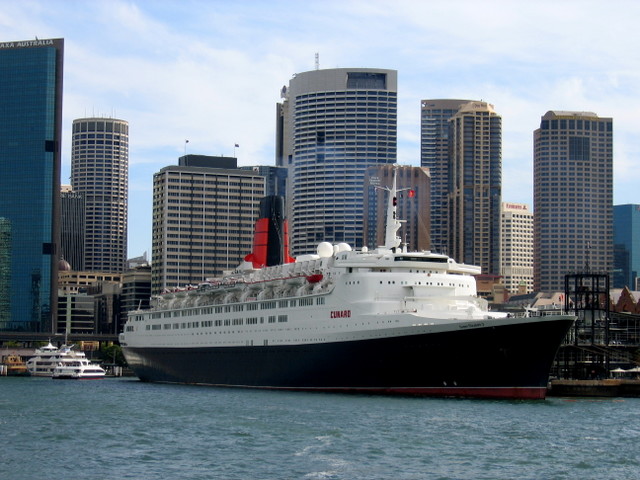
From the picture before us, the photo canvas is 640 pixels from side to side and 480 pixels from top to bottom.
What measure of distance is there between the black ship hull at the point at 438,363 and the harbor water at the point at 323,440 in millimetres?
1656

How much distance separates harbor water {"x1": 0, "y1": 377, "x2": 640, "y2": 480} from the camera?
3875 cm

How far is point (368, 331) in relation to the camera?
6775cm

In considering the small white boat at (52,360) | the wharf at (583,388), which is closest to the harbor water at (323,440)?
the wharf at (583,388)

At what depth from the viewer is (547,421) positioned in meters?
52.8

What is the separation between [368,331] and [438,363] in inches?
216

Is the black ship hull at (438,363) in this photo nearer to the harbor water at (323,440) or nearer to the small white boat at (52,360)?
the harbor water at (323,440)

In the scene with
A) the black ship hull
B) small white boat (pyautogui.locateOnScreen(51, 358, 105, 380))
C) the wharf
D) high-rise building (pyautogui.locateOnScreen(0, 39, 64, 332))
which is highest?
high-rise building (pyautogui.locateOnScreen(0, 39, 64, 332))

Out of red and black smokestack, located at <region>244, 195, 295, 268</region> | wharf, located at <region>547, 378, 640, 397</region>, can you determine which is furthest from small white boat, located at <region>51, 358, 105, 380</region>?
wharf, located at <region>547, 378, 640, 397</region>

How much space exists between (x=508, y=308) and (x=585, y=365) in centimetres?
7441

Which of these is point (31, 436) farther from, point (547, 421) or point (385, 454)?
point (547, 421)

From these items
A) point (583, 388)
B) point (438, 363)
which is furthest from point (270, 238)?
point (438, 363)

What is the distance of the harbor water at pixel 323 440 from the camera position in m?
38.8

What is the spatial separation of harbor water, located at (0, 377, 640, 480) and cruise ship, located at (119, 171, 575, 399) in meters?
2.29

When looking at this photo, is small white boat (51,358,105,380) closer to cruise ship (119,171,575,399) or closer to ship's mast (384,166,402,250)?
cruise ship (119,171,575,399)
